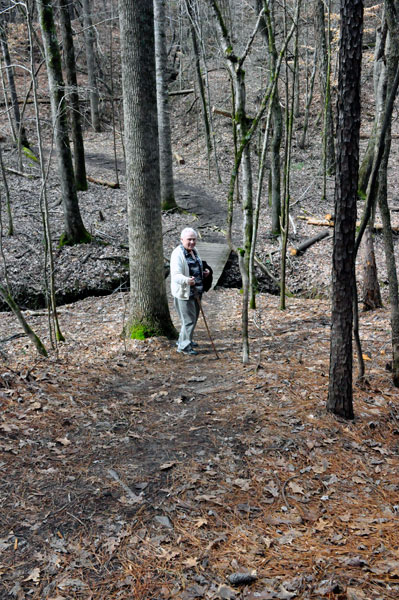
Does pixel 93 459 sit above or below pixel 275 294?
above

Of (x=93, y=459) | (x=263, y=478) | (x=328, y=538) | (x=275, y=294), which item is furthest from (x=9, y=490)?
(x=275, y=294)

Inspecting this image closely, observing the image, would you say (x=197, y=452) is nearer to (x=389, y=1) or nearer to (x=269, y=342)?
(x=269, y=342)

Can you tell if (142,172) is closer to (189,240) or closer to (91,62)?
(189,240)

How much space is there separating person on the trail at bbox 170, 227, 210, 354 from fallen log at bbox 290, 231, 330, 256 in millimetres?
5800

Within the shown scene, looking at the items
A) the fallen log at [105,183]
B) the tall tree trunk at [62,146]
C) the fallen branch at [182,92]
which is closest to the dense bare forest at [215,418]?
the tall tree trunk at [62,146]

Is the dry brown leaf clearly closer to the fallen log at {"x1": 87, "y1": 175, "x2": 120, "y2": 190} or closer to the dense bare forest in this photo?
the dense bare forest

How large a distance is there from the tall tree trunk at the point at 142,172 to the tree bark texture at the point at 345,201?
12.9ft

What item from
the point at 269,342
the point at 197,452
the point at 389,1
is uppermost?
the point at 389,1

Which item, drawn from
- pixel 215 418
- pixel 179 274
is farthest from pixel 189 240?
pixel 215 418

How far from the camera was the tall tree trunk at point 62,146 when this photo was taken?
386 inches

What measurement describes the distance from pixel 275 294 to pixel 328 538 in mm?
8949

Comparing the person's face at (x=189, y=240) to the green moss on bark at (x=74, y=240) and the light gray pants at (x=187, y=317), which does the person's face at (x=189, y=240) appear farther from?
the green moss on bark at (x=74, y=240)

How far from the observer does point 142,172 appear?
24.1ft

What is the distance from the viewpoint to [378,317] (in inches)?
315
